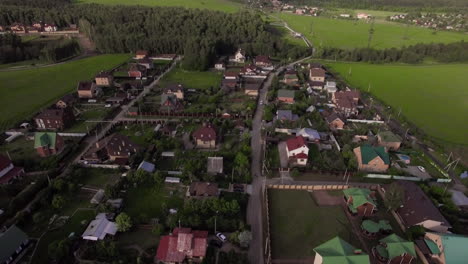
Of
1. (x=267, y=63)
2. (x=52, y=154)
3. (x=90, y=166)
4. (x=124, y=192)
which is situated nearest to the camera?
(x=124, y=192)

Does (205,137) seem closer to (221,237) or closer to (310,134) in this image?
(310,134)

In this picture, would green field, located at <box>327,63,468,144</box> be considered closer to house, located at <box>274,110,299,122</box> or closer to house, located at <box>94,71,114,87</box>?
house, located at <box>274,110,299,122</box>

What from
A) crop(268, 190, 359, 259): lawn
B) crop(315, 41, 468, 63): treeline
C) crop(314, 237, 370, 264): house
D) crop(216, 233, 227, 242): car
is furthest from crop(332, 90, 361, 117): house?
crop(315, 41, 468, 63): treeline

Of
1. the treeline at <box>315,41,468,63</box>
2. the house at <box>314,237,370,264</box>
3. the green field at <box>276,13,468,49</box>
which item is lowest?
the house at <box>314,237,370,264</box>

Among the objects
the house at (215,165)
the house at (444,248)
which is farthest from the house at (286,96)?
the house at (444,248)

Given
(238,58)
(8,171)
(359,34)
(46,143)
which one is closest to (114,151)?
(46,143)

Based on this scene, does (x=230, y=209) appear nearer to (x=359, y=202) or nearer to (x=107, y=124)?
(x=359, y=202)

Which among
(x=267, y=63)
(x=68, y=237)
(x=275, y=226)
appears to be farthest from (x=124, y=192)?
(x=267, y=63)
